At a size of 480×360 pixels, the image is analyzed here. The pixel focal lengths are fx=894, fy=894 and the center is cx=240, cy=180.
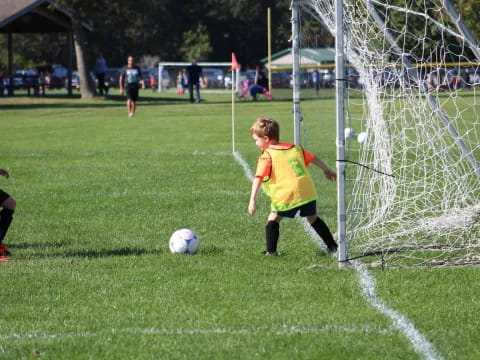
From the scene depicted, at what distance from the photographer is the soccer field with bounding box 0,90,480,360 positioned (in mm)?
5125

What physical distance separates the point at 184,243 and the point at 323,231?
122cm

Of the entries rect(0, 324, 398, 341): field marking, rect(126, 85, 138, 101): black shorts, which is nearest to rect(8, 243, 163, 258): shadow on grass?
rect(0, 324, 398, 341): field marking

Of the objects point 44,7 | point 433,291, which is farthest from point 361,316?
point 44,7

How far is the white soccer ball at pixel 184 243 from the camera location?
7.82 metres

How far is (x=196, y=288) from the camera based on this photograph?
6535 millimetres

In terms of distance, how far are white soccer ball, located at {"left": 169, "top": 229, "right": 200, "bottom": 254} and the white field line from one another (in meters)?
1.45

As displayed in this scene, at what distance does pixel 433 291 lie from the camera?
6.34 m

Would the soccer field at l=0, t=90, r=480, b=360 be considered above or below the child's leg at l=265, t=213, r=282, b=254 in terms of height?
below

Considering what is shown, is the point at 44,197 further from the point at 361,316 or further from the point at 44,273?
the point at 361,316

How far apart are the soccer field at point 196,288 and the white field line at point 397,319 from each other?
13 mm

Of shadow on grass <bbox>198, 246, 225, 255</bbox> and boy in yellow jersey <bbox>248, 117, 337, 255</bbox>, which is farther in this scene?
shadow on grass <bbox>198, 246, 225, 255</bbox>

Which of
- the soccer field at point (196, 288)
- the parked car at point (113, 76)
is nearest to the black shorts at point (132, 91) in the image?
the soccer field at point (196, 288)

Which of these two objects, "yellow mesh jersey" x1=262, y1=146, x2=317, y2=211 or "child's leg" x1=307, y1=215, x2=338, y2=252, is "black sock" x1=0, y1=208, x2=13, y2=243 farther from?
"child's leg" x1=307, y1=215, x2=338, y2=252

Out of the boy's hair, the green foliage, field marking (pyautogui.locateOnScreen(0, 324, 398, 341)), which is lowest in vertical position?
field marking (pyautogui.locateOnScreen(0, 324, 398, 341))
